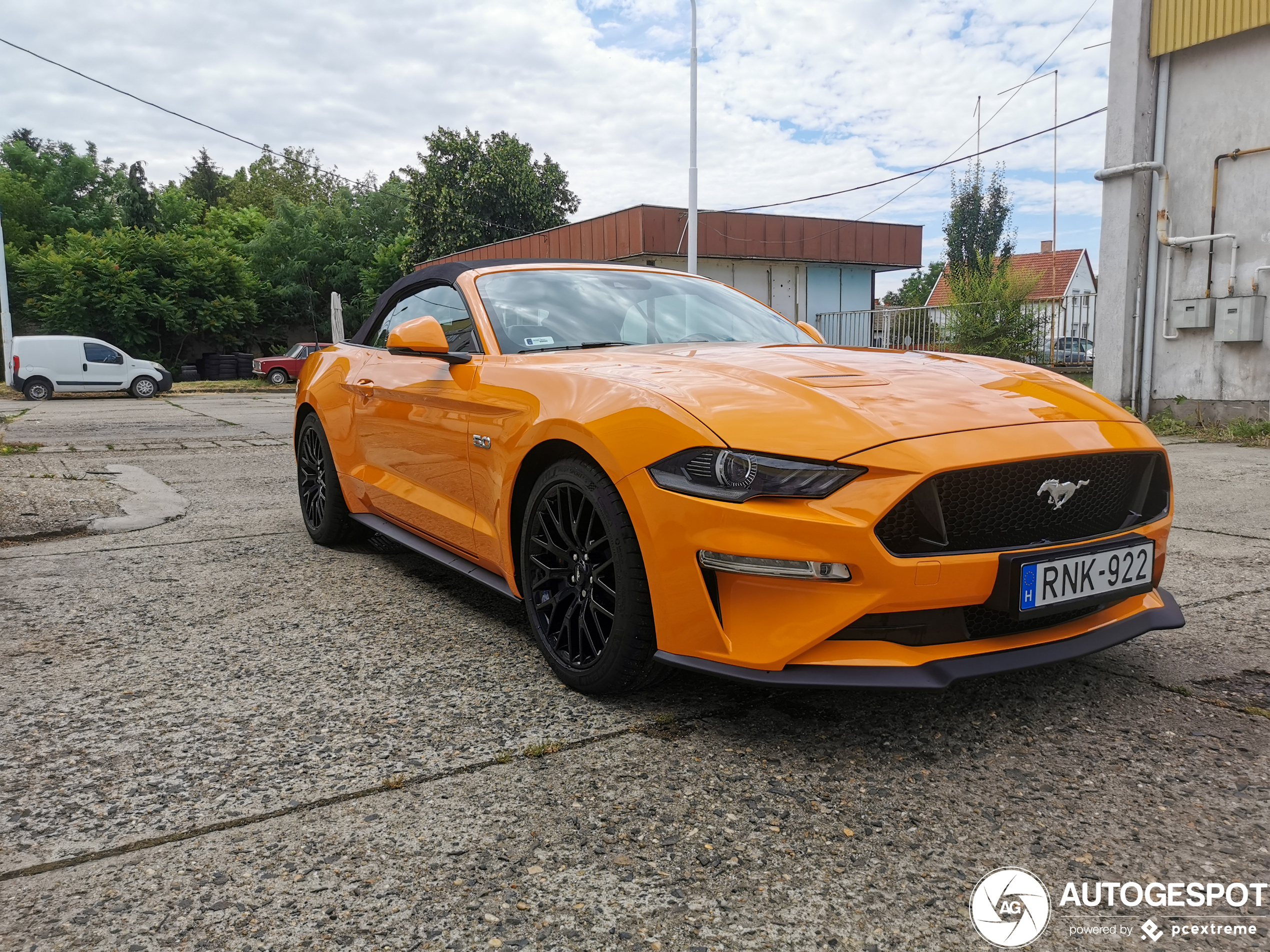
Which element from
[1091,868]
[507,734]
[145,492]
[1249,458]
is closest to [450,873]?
[507,734]

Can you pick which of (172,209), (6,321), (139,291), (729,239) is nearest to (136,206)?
(172,209)

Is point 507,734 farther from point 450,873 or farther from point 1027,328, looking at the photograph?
point 1027,328

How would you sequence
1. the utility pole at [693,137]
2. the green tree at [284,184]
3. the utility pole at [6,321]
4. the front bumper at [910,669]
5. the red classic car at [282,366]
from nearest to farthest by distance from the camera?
the front bumper at [910,669]
the utility pole at [693,137]
the utility pole at [6,321]
the red classic car at [282,366]
the green tree at [284,184]

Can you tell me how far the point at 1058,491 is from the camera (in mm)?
2328

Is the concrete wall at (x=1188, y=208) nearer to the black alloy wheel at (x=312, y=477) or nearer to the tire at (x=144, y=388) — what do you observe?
the black alloy wheel at (x=312, y=477)

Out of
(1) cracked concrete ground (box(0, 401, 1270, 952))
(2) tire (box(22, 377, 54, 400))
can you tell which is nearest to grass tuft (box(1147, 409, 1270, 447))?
(1) cracked concrete ground (box(0, 401, 1270, 952))

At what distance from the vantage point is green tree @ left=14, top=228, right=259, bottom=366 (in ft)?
102

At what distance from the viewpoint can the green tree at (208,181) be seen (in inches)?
2830

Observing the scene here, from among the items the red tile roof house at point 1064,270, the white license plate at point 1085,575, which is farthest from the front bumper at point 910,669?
the red tile roof house at point 1064,270

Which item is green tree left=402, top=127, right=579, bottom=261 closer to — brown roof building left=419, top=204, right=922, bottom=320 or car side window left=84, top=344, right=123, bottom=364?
brown roof building left=419, top=204, right=922, bottom=320

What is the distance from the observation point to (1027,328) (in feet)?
52.3

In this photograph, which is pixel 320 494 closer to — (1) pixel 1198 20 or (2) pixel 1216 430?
(2) pixel 1216 430

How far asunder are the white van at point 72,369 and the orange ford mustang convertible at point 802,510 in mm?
24217

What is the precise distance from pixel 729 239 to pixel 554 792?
23336 mm
